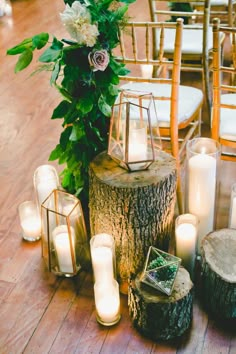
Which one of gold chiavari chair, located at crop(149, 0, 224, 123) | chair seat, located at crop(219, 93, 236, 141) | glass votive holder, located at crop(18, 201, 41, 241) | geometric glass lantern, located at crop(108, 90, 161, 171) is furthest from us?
gold chiavari chair, located at crop(149, 0, 224, 123)

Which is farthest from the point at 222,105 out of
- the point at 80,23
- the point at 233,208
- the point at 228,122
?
the point at 80,23

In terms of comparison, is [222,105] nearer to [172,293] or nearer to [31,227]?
[172,293]

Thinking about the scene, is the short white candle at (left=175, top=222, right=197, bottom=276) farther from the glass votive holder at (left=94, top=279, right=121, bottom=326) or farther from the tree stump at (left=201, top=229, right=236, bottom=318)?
the glass votive holder at (left=94, top=279, right=121, bottom=326)

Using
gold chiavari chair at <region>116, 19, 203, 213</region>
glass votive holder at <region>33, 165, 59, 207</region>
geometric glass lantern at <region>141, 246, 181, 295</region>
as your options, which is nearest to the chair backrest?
gold chiavari chair at <region>116, 19, 203, 213</region>

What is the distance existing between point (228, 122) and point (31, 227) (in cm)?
93

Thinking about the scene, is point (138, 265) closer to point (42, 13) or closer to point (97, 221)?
point (97, 221)

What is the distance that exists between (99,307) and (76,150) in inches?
25.3

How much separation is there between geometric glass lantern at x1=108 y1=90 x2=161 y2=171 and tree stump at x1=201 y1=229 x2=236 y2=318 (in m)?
0.37

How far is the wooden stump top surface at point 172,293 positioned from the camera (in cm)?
175

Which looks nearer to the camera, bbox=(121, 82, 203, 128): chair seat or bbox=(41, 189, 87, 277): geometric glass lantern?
bbox=(41, 189, 87, 277): geometric glass lantern

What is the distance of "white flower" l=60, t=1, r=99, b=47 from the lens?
1.77 m

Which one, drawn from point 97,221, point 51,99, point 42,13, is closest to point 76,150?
point 97,221

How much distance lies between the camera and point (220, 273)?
5.90 ft

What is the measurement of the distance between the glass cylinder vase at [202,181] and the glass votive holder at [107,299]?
1.48 feet
